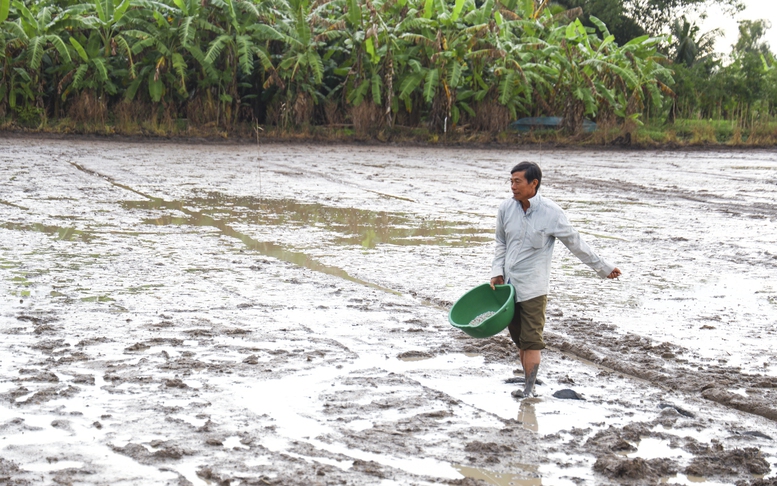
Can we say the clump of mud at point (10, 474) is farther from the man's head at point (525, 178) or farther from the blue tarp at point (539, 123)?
the blue tarp at point (539, 123)

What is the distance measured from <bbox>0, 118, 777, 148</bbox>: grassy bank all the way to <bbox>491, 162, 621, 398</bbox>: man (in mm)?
16814

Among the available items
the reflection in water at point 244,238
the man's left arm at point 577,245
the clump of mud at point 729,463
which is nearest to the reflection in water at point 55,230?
the reflection in water at point 244,238

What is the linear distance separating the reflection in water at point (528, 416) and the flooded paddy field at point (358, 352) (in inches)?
0.5

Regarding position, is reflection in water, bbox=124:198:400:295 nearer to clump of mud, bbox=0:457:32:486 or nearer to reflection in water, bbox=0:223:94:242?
reflection in water, bbox=0:223:94:242

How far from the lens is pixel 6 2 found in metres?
19.8

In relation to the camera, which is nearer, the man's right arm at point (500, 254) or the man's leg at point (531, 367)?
the man's leg at point (531, 367)

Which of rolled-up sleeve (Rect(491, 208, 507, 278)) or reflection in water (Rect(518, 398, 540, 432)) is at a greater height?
rolled-up sleeve (Rect(491, 208, 507, 278))

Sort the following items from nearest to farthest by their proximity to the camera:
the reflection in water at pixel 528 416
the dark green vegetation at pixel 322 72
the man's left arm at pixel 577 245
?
the reflection in water at pixel 528 416
the man's left arm at pixel 577 245
the dark green vegetation at pixel 322 72

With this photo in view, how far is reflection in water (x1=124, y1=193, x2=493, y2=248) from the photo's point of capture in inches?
355

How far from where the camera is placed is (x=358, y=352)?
16.4 ft

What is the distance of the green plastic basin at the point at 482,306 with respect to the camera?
169 inches

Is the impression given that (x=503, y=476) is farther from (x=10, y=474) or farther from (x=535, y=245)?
(x=10, y=474)

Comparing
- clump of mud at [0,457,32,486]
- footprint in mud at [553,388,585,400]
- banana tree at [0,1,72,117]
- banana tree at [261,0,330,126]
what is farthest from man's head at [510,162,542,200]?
banana tree at [0,1,72,117]

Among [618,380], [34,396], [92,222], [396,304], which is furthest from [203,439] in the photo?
[92,222]
